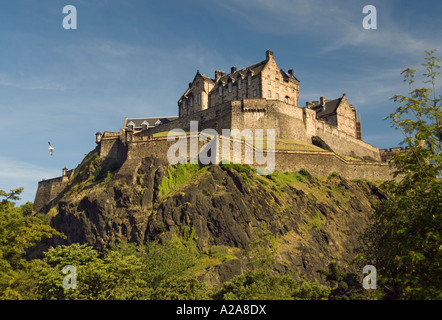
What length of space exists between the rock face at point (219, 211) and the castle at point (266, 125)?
3.72 m

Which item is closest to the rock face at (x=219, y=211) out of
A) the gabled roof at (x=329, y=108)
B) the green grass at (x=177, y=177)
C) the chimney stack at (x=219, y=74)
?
the green grass at (x=177, y=177)

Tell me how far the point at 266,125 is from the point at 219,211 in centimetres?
2625

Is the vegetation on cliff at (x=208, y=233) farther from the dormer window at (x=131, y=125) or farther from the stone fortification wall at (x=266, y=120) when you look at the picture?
the dormer window at (x=131, y=125)

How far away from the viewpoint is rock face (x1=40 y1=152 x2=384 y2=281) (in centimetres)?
5338

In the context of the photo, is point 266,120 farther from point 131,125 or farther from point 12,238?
point 12,238

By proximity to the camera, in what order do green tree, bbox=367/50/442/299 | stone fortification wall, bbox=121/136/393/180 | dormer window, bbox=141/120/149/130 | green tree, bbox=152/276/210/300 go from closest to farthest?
green tree, bbox=367/50/442/299 < green tree, bbox=152/276/210/300 < stone fortification wall, bbox=121/136/393/180 < dormer window, bbox=141/120/149/130

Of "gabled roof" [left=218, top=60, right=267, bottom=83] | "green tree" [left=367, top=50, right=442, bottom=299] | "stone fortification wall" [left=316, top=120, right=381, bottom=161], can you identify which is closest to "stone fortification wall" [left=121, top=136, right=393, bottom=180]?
"stone fortification wall" [left=316, top=120, right=381, bottom=161]

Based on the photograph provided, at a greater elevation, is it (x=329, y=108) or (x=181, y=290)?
(x=329, y=108)

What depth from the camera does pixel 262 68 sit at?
82.9 meters

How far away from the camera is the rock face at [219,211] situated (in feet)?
175

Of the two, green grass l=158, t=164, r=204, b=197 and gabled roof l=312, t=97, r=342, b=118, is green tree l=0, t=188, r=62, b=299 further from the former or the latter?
gabled roof l=312, t=97, r=342, b=118

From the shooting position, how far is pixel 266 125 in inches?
3049

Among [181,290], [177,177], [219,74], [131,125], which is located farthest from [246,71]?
[181,290]

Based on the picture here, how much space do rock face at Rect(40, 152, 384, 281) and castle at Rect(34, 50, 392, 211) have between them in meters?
3.72
